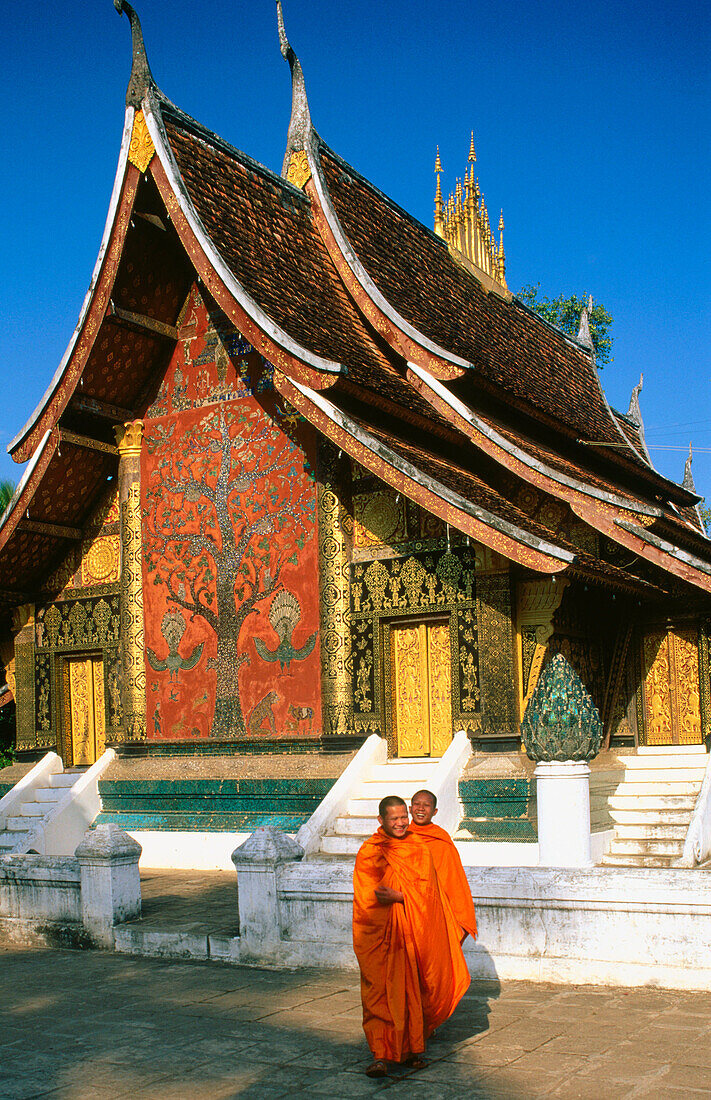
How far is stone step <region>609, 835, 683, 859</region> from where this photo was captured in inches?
328

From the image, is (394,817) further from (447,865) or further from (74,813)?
(74,813)

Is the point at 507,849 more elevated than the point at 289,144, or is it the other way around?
the point at 289,144

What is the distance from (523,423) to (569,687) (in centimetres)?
540

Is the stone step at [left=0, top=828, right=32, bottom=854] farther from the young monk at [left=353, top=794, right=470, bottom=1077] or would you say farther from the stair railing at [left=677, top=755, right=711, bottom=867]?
the young monk at [left=353, top=794, right=470, bottom=1077]

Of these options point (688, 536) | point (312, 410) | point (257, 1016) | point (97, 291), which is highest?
point (97, 291)

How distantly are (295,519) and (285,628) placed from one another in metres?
1.04

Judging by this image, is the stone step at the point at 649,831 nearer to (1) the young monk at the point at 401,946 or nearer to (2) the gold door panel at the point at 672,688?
(2) the gold door panel at the point at 672,688

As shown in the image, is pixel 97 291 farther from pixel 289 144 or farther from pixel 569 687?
pixel 569 687

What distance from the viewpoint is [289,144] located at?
1255 cm

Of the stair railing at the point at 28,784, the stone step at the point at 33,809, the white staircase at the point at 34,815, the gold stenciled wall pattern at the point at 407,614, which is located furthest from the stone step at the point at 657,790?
the stair railing at the point at 28,784

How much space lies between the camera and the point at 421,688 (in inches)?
401

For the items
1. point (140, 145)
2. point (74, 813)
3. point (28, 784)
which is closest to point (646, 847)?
point (74, 813)

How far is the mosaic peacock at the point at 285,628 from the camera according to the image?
10.7m

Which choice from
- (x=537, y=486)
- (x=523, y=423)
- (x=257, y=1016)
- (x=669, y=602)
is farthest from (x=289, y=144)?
(x=257, y=1016)
